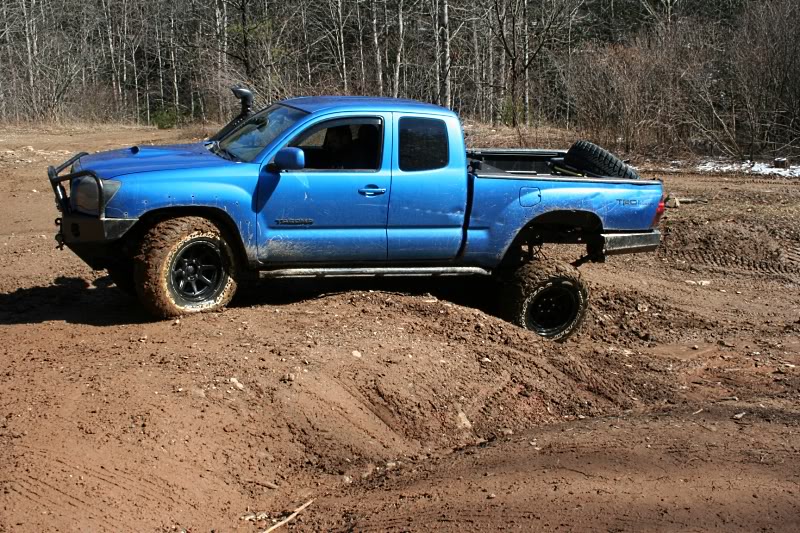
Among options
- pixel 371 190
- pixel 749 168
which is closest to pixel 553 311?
pixel 371 190

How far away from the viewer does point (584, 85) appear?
68.0 ft

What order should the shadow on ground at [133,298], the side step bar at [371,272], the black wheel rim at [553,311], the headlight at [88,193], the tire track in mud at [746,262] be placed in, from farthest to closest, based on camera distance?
1. the tire track in mud at [746,262]
2. the black wheel rim at [553,311]
3. the shadow on ground at [133,298]
4. the side step bar at [371,272]
5. the headlight at [88,193]

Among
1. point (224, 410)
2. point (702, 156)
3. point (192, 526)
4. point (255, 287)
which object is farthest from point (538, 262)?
point (702, 156)

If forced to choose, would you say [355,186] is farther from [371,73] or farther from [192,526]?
[371,73]

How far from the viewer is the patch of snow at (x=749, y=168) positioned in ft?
57.1

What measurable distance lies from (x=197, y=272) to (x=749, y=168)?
567 inches

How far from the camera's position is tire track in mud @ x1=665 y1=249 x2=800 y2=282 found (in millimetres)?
11484

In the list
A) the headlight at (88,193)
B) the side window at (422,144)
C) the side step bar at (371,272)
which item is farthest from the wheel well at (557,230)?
the headlight at (88,193)

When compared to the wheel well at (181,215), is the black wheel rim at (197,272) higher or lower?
lower

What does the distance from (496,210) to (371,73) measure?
2616 cm

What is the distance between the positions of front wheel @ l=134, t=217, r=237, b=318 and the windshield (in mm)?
768

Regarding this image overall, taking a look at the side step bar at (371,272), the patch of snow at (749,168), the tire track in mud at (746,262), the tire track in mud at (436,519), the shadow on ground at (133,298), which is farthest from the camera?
the patch of snow at (749,168)

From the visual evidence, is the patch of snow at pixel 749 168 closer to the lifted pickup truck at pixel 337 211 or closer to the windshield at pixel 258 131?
the lifted pickup truck at pixel 337 211

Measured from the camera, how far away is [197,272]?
7094 mm
